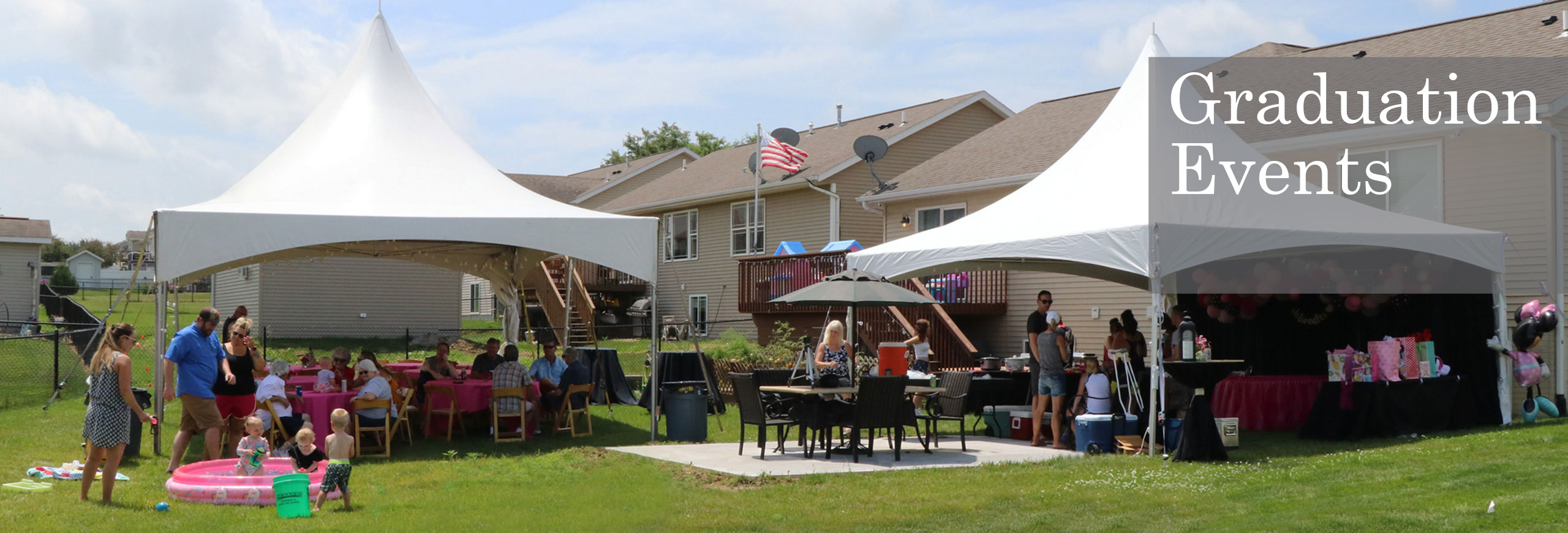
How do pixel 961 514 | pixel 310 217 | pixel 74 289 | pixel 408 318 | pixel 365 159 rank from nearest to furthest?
1. pixel 961 514
2. pixel 310 217
3. pixel 365 159
4. pixel 408 318
5. pixel 74 289

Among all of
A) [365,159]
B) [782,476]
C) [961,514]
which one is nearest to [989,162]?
[365,159]

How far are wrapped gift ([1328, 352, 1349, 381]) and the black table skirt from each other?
6 centimetres

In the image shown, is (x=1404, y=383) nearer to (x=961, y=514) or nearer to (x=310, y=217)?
(x=961, y=514)

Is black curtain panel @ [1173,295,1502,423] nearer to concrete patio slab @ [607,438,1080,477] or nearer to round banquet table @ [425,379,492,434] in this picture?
concrete patio slab @ [607,438,1080,477]

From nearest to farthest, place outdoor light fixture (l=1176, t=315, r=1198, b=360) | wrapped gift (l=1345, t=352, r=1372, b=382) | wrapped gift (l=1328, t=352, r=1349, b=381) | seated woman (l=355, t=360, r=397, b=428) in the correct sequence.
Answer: outdoor light fixture (l=1176, t=315, r=1198, b=360), seated woman (l=355, t=360, r=397, b=428), wrapped gift (l=1345, t=352, r=1372, b=382), wrapped gift (l=1328, t=352, r=1349, b=381)

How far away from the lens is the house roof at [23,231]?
35125 millimetres

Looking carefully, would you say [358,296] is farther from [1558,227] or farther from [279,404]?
[1558,227]

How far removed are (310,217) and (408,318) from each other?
66.6 feet

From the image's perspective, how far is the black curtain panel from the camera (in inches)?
524

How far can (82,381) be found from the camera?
66.5ft

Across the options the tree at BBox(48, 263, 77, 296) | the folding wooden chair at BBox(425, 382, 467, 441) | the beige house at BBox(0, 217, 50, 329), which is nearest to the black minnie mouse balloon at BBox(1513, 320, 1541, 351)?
the folding wooden chair at BBox(425, 382, 467, 441)

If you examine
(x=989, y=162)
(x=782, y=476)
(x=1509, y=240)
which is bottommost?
(x=782, y=476)

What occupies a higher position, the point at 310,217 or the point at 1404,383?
the point at 310,217

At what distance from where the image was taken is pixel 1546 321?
1348 centimetres
